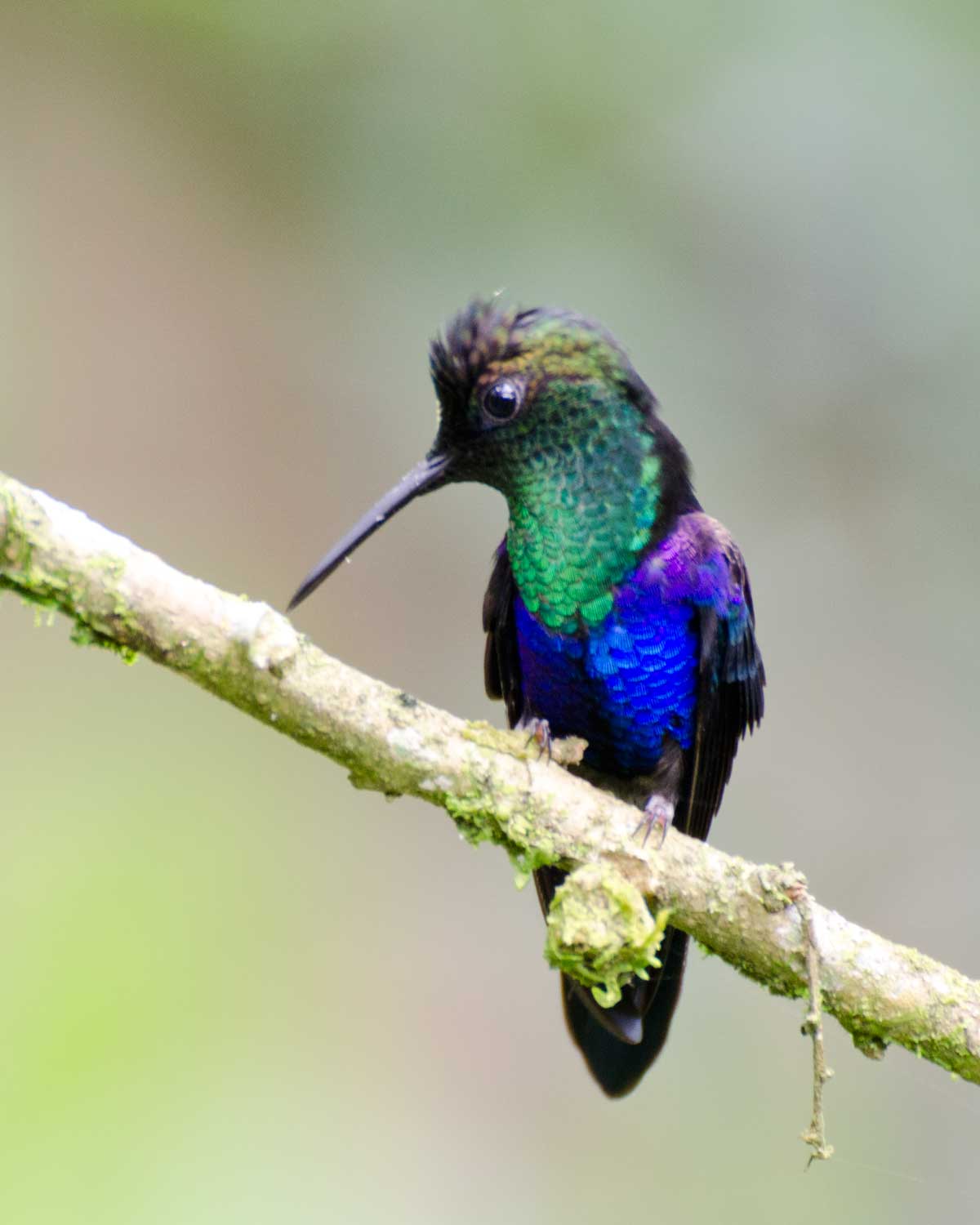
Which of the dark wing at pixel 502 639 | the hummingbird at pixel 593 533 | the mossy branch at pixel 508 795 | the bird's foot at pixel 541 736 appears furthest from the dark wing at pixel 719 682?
the mossy branch at pixel 508 795

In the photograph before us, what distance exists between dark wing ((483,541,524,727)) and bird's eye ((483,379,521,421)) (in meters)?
0.40

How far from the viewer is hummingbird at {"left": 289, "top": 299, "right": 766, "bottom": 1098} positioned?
10.5 feet

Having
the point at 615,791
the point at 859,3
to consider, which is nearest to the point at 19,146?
the point at 859,3

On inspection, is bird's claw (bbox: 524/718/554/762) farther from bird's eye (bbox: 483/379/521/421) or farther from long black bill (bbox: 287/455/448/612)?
bird's eye (bbox: 483/379/521/421)

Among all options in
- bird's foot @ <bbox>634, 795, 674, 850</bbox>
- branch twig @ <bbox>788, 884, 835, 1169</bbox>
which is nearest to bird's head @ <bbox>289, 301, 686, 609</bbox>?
bird's foot @ <bbox>634, 795, 674, 850</bbox>

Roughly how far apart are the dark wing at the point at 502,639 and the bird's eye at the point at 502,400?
403 millimetres

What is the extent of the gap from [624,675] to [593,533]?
33 cm

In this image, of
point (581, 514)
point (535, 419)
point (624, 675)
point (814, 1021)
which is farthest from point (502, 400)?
point (814, 1021)

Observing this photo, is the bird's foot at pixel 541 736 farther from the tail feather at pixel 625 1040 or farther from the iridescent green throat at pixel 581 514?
the tail feather at pixel 625 1040

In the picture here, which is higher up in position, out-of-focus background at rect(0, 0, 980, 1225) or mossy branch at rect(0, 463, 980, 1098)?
out-of-focus background at rect(0, 0, 980, 1225)

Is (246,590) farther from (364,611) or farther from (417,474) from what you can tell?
(417,474)

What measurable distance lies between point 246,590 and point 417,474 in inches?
108

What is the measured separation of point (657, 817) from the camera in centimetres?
286

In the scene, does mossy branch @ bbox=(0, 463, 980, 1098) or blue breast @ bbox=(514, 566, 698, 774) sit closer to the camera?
mossy branch @ bbox=(0, 463, 980, 1098)
